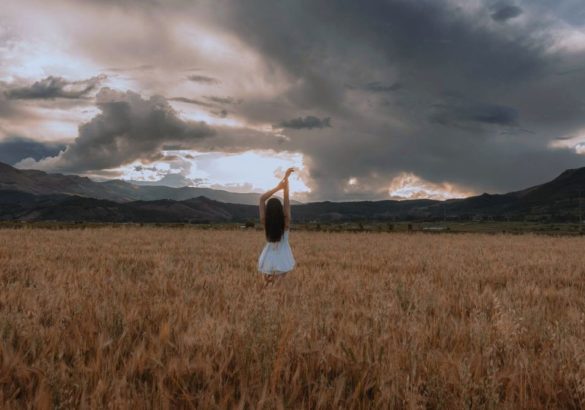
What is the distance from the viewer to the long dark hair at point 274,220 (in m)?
8.84

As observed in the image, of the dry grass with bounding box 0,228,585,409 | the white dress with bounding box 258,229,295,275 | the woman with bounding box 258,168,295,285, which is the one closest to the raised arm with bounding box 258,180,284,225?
the woman with bounding box 258,168,295,285

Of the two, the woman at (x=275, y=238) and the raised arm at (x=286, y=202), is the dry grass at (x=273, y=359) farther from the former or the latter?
the raised arm at (x=286, y=202)

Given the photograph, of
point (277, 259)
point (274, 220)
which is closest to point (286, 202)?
point (274, 220)

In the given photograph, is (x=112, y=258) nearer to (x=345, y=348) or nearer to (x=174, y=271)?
(x=174, y=271)

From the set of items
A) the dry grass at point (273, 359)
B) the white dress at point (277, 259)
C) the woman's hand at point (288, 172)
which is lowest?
the dry grass at point (273, 359)

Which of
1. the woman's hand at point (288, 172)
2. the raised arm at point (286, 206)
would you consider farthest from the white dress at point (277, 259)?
the woman's hand at point (288, 172)

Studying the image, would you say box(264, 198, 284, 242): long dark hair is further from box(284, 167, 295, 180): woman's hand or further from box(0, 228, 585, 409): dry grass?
box(0, 228, 585, 409): dry grass

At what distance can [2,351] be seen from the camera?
11.9 feet

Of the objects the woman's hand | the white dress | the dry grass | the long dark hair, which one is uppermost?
the woman's hand

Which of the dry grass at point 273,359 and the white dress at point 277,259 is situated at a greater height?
the white dress at point 277,259

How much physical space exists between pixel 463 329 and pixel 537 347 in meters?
0.77

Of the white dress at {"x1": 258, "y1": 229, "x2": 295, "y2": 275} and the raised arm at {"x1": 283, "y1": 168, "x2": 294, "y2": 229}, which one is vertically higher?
the raised arm at {"x1": 283, "y1": 168, "x2": 294, "y2": 229}

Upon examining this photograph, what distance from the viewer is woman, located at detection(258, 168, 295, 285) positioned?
8664 mm

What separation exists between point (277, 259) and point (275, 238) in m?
0.48
